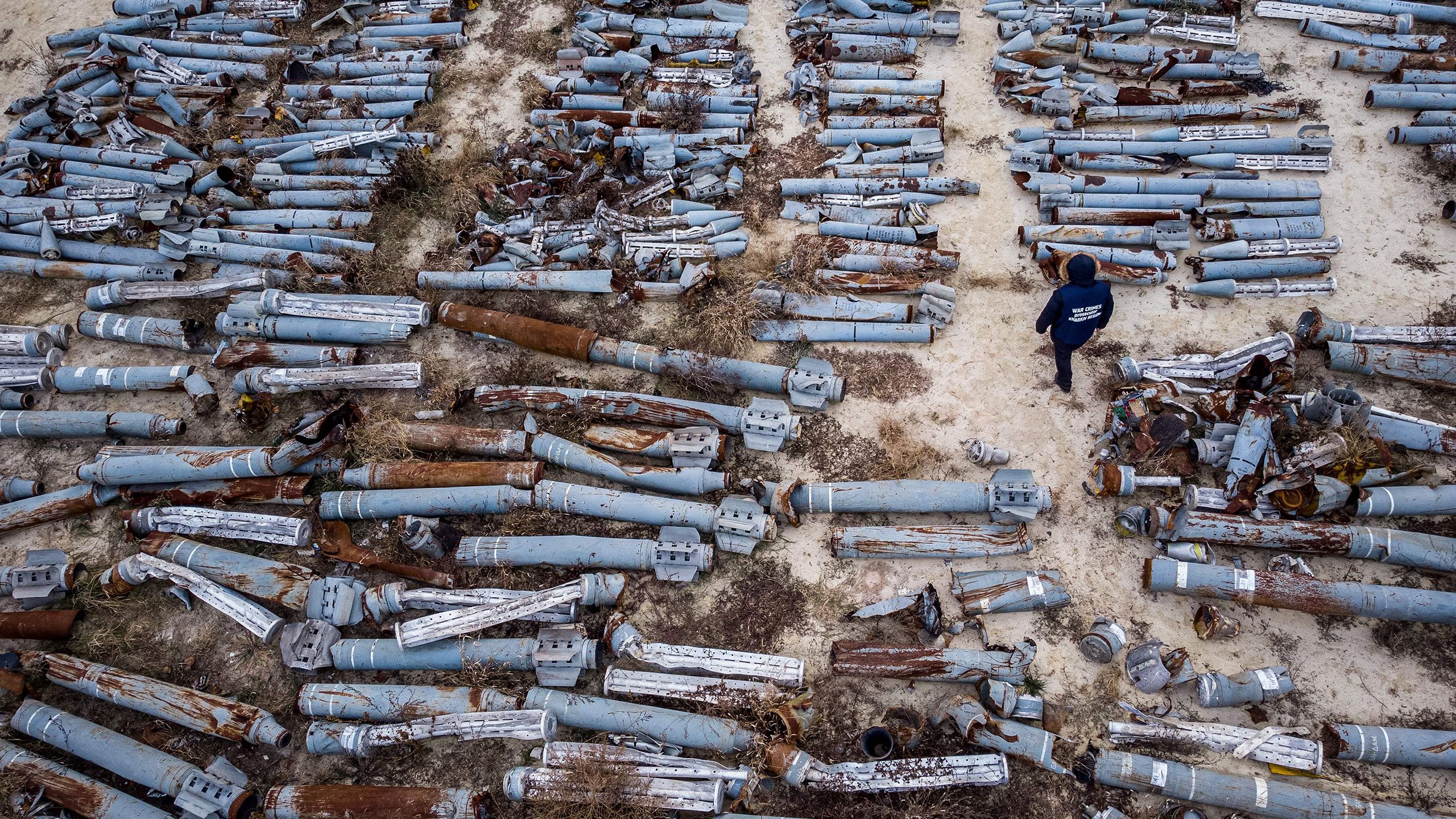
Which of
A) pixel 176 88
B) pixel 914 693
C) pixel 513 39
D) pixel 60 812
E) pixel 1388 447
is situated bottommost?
pixel 60 812

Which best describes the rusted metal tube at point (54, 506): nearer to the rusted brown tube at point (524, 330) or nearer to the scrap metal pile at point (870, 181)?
the rusted brown tube at point (524, 330)

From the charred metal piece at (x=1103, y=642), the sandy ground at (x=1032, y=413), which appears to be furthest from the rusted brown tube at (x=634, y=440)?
the charred metal piece at (x=1103, y=642)


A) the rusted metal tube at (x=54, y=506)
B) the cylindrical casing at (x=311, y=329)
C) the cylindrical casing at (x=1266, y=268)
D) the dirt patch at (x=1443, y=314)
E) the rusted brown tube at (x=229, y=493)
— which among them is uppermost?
the cylindrical casing at (x=1266, y=268)

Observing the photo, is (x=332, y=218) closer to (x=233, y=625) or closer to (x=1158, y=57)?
(x=233, y=625)

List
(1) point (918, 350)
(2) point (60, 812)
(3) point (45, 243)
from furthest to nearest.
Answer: (3) point (45, 243) < (1) point (918, 350) < (2) point (60, 812)

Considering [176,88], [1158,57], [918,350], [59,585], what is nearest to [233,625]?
[59,585]

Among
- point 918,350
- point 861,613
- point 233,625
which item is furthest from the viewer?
point 918,350

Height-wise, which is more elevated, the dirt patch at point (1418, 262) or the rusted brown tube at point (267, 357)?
the dirt patch at point (1418, 262)
